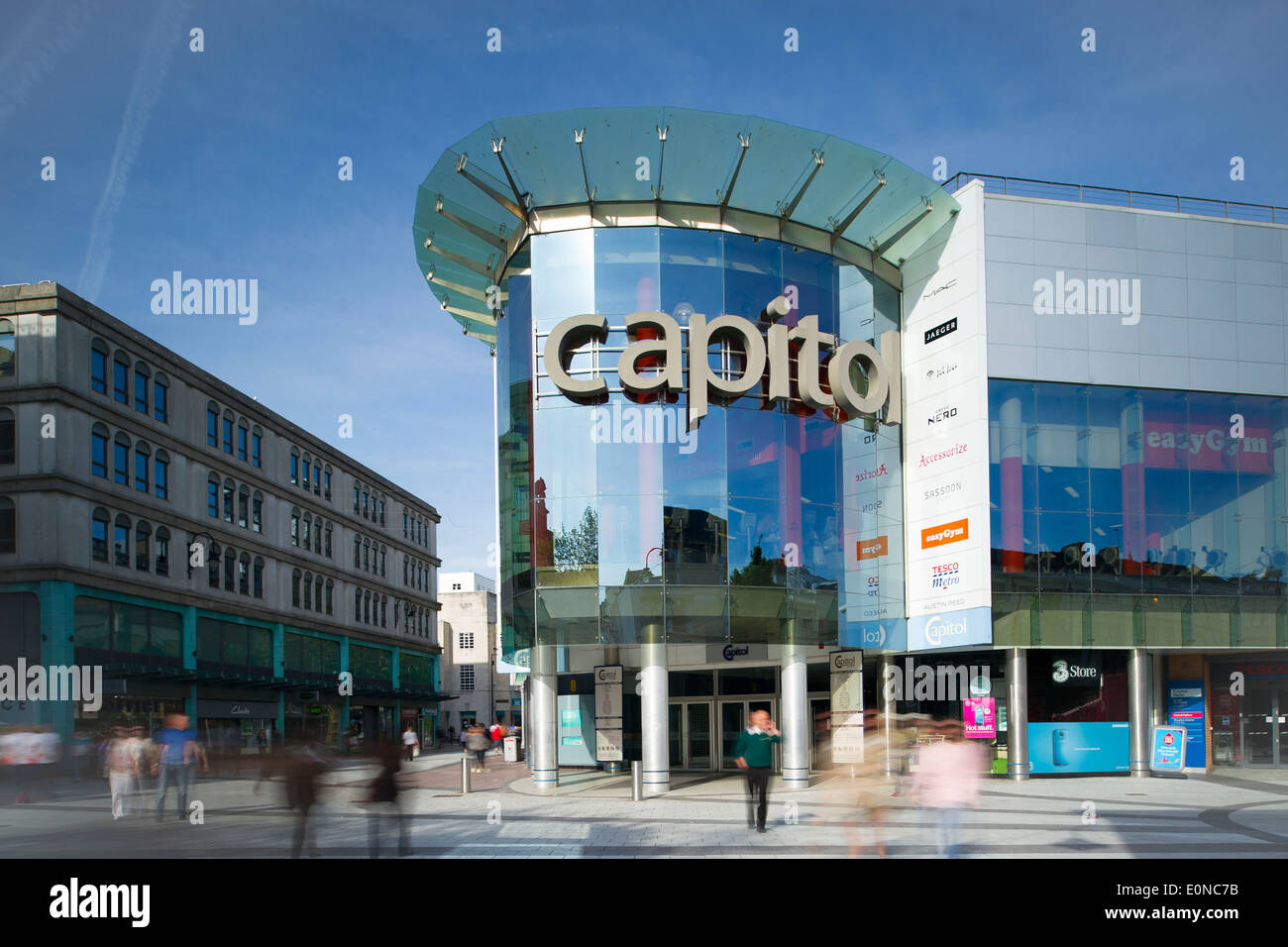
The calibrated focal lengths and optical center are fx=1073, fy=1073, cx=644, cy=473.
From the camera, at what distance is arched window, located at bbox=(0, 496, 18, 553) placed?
125 ft

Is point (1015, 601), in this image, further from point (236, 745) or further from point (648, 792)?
point (236, 745)

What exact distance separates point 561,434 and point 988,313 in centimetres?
1098

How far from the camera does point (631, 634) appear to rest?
955 inches

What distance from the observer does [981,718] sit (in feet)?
88.9

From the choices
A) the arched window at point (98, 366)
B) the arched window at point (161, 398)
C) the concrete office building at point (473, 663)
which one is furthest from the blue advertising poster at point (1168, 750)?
the concrete office building at point (473, 663)

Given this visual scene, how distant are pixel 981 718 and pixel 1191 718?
613 cm

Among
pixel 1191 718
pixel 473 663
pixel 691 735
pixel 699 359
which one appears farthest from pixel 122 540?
pixel 473 663

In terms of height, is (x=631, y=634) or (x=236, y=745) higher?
(x=631, y=634)

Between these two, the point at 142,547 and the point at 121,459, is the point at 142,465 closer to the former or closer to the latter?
the point at 121,459
